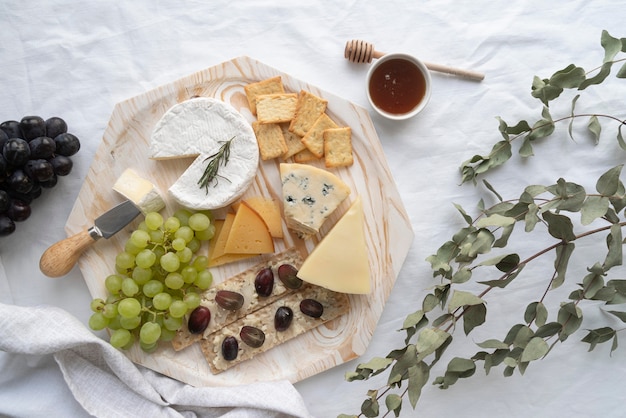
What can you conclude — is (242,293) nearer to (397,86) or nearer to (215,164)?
(215,164)

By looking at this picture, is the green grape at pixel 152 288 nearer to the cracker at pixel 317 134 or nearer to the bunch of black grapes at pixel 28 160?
the bunch of black grapes at pixel 28 160

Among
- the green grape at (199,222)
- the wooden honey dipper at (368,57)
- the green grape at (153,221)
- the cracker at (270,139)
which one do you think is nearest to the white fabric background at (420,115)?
the wooden honey dipper at (368,57)

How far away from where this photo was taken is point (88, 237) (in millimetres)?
1853

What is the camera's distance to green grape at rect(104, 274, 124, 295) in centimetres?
183

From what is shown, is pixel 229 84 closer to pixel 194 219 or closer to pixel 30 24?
pixel 194 219

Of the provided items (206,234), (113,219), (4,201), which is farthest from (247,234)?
(4,201)

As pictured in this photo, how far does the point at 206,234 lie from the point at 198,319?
29 cm

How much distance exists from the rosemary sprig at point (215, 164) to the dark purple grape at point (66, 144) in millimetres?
441

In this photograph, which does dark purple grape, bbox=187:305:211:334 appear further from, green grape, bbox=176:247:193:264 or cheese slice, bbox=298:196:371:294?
cheese slice, bbox=298:196:371:294

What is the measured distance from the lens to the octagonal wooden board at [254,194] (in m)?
1.90

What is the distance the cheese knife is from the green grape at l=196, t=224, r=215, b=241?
8.6 inches

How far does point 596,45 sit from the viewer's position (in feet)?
6.46

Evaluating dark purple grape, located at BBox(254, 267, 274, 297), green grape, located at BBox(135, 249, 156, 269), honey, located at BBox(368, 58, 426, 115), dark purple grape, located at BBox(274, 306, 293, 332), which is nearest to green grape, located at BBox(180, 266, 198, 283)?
green grape, located at BBox(135, 249, 156, 269)

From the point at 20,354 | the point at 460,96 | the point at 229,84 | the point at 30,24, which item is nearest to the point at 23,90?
the point at 30,24
